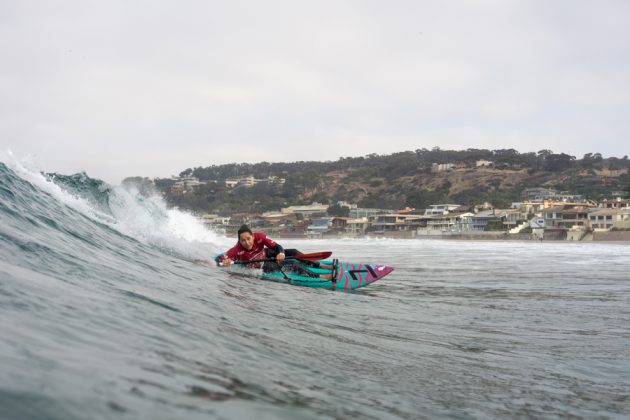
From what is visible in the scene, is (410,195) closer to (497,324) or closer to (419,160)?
(419,160)

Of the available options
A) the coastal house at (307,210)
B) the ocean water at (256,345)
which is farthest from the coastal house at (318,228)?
the ocean water at (256,345)

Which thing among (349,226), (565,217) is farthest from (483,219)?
(349,226)

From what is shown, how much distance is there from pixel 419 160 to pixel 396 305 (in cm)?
13744

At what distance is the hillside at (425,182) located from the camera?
10694cm

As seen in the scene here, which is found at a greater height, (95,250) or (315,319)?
(95,250)

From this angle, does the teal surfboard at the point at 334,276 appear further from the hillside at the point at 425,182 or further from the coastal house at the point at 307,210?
the coastal house at the point at 307,210

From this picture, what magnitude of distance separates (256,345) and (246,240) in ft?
21.6

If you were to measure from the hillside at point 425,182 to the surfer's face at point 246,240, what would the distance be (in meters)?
82.1

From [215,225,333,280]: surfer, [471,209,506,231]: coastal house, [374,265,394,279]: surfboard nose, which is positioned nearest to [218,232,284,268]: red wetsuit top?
[215,225,333,280]: surfer

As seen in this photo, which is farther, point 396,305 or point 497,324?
point 396,305

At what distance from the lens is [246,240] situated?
1132 cm

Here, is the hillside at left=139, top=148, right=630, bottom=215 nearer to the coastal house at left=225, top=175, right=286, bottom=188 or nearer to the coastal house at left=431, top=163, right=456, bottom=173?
the coastal house at left=431, top=163, right=456, bottom=173

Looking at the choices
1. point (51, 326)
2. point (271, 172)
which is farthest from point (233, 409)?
point (271, 172)

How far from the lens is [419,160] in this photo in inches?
5689
